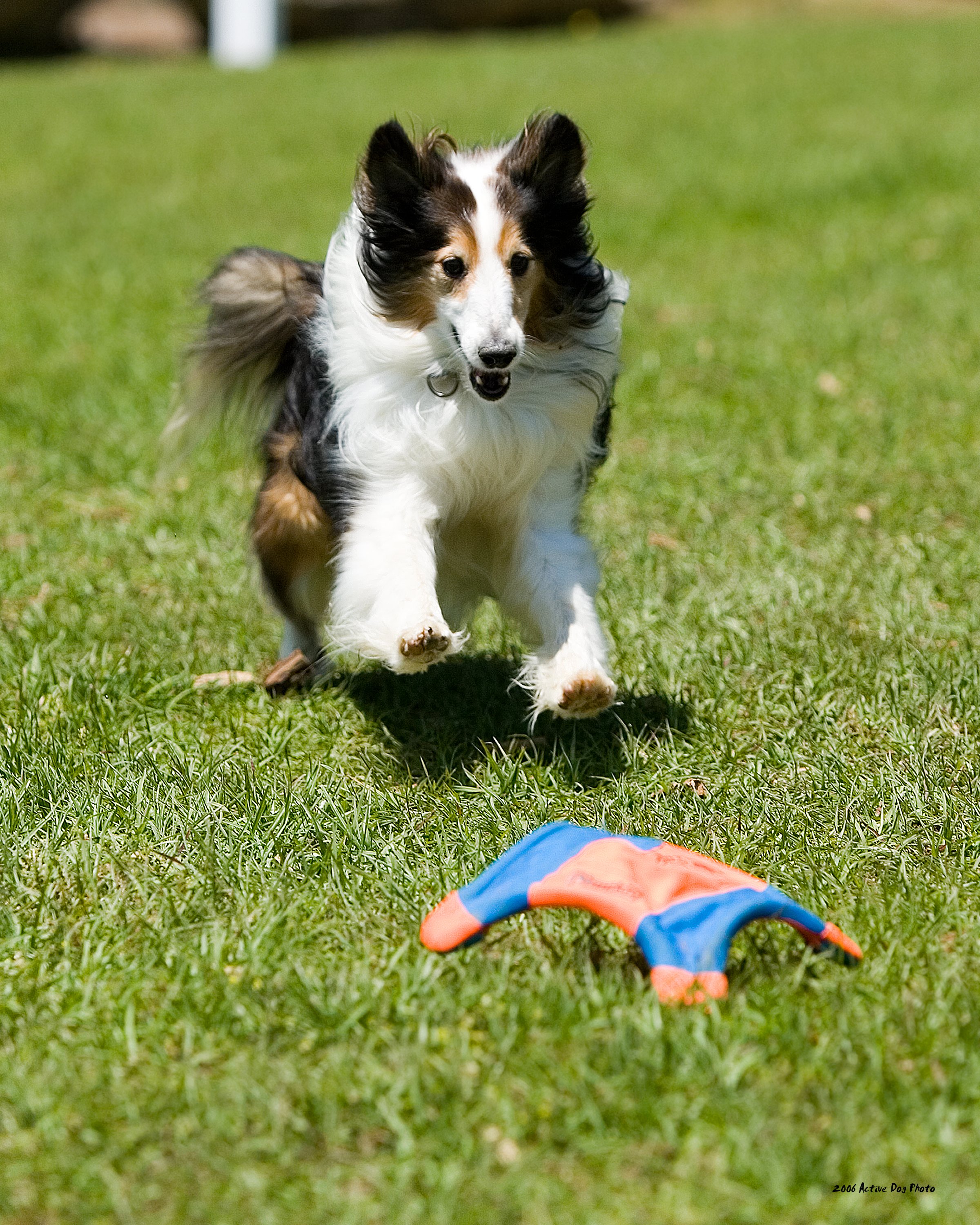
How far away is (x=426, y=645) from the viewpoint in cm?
392

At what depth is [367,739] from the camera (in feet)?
14.6

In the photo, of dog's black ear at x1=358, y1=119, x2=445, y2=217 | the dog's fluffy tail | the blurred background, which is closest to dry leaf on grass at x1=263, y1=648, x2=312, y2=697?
the dog's fluffy tail

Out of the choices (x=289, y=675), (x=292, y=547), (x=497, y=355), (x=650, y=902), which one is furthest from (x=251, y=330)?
(x=650, y=902)

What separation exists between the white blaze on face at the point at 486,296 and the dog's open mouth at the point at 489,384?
0.09m

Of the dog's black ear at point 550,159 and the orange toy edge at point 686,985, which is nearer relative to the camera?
the orange toy edge at point 686,985

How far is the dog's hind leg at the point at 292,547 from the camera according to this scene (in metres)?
4.68

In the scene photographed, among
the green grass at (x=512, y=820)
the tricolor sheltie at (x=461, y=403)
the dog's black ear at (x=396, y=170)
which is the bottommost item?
the green grass at (x=512, y=820)

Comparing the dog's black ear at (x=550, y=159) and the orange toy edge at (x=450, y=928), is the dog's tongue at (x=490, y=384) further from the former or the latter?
the orange toy edge at (x=450, y=928)

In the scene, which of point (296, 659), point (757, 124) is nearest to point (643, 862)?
point (296, 659)

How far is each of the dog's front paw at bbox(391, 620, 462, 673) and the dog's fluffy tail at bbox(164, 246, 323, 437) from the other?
1362 millimetres

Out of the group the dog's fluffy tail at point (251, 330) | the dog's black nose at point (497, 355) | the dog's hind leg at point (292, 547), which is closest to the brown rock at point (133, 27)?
the dog's fluffy tail at point (251, 330)

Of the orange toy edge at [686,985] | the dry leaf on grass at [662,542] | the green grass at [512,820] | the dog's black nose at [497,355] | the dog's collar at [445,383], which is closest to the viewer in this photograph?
the green grass at [512,820]

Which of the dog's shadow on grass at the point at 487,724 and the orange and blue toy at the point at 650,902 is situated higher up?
the orange and blue toy at the point at 650,902

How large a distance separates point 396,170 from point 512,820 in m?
1.80
